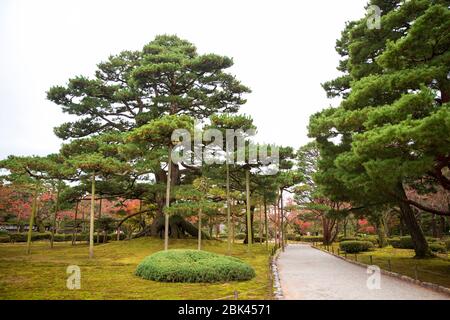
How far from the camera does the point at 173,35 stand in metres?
28.3

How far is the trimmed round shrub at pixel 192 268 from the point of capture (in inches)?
427

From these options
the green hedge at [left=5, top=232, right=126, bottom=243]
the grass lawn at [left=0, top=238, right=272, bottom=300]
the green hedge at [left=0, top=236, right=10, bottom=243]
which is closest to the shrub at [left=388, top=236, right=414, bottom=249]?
the grass lawn at [left=0, top=238, right=272, bottom=300]

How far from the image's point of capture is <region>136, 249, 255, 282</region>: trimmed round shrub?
1085cm

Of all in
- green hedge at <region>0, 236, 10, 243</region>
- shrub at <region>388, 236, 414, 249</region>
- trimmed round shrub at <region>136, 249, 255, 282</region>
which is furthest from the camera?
green hedge at <region>0, 236, 10, 243</region>

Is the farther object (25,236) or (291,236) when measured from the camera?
(291,236)

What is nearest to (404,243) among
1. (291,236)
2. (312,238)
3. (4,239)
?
(312,238)

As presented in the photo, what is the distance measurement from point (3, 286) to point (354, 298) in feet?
35.0

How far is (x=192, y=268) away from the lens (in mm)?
10961

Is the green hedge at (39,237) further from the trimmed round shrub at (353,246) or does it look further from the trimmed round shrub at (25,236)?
the trimmed round shrub at (353,246)

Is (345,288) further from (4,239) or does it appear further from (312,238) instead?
(312,238)

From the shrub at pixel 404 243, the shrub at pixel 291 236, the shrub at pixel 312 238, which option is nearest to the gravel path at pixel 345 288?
the shrub at pixel 404 243

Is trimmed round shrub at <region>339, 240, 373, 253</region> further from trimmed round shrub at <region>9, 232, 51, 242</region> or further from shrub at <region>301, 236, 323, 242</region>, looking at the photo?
trimmed round shrub at <region>9, 232, 51, 242</region>

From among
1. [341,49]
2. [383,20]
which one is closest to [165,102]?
[341,49]
